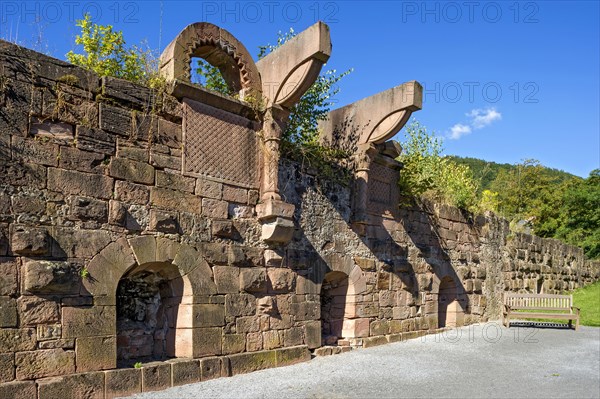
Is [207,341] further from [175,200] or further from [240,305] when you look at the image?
[175,200]

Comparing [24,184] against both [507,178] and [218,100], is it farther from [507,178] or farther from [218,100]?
[507,178]

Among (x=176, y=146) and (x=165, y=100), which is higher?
(x=165, y=100)

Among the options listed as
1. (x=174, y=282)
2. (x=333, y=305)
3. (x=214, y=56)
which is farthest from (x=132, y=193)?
(x=333, y=305)

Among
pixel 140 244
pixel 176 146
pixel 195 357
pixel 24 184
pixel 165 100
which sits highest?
pixel 165 100

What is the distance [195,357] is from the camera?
7.08 m

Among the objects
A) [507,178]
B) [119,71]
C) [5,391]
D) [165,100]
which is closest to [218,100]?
[165,100]

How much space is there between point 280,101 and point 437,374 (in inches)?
171

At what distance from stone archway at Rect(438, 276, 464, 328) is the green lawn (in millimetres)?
3516

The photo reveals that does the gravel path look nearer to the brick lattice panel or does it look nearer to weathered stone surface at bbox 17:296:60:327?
weathered stone surface at bbox 17:296:60:327

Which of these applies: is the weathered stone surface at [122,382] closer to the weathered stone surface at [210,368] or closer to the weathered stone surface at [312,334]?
the weathered stone surface at [210,368]

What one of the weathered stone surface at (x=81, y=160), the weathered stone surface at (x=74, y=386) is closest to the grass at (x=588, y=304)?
the weathered stone surface at (x=74, y=386)

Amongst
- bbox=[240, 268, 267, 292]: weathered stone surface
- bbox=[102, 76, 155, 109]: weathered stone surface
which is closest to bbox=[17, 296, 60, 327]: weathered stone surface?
bbox=[102, 76, 155, 109]: weathered stone surface

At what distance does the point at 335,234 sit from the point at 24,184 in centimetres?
509

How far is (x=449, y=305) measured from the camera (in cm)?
1281
